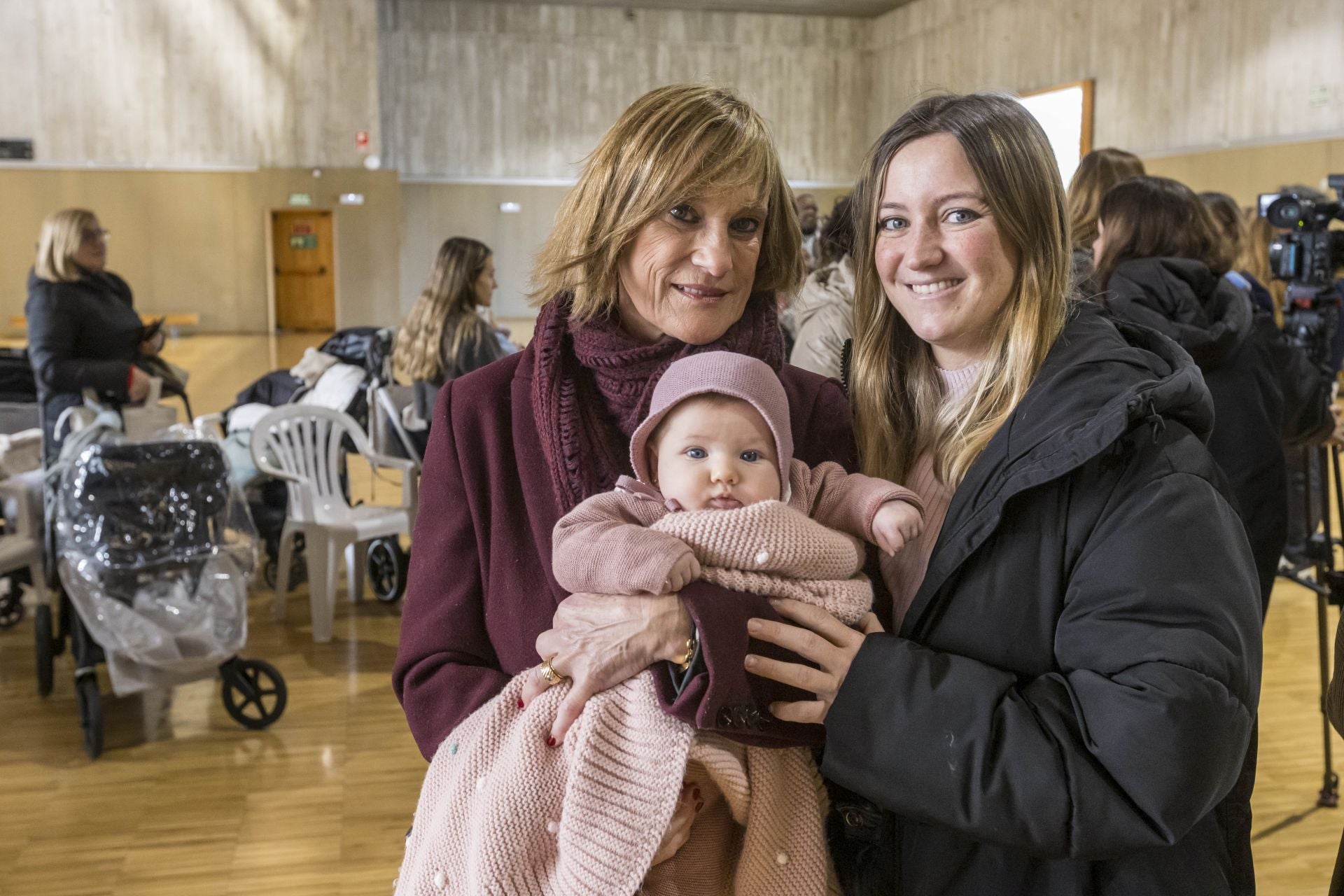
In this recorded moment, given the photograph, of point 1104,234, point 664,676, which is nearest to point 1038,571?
point 664,676

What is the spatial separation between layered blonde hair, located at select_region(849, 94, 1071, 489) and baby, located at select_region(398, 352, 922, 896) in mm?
129

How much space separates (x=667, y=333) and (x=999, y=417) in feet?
1.48

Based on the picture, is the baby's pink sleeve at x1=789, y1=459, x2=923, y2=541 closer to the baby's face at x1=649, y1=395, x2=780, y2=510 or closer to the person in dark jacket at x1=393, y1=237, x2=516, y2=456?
the baby's face at x1=649, y1=395, x2=780, y2=510

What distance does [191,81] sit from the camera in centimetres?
1717

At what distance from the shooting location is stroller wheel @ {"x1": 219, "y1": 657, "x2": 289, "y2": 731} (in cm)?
432

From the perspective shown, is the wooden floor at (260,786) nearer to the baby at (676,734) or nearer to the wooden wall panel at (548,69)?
the baby at (676,734)

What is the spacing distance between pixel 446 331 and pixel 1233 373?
11.5ft

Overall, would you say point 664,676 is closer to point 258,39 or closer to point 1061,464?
point 1061,464

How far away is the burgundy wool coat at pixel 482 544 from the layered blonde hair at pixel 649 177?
149mm

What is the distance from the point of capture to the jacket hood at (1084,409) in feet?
3.96

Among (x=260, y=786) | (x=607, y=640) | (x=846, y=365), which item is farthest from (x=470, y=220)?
(x=607, y=640)

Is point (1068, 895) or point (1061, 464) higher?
point (1061, 464)

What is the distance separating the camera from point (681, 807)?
4.50 ft

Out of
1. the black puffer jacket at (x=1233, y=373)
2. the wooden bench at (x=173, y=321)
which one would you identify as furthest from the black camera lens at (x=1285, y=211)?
the wooden bench at (x=173, y=321)
